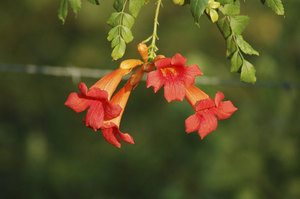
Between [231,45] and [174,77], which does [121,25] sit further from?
[231,45]

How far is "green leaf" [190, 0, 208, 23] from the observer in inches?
51.4

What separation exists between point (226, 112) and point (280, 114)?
2.83 metres

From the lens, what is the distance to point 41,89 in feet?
20.4

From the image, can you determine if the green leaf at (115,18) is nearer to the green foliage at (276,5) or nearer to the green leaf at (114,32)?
the green leaf at (114,32)

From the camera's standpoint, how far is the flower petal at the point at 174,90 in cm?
137

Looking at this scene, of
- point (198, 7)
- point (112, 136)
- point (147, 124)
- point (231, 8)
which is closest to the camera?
point (198, 7)

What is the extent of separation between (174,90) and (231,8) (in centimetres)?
32

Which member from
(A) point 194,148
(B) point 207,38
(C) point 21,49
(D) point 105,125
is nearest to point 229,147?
(A) point 194,148

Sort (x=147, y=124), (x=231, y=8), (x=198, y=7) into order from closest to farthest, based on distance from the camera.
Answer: (x=198, y=7) < (x=231, y=8) < (x=147, y=124)

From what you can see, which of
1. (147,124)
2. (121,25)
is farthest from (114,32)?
(147,124)

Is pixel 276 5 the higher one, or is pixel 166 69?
pixel 276 5

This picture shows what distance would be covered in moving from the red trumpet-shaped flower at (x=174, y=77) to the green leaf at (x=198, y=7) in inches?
5.1

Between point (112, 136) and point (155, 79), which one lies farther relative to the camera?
point (112, 136)

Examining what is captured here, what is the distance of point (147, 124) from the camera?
5680 mm
